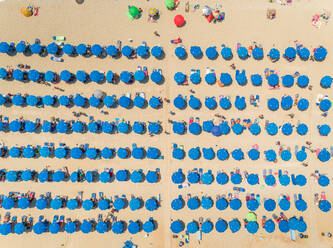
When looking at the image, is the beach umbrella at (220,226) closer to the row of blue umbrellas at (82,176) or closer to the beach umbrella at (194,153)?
the beach umbrella at (194,153)

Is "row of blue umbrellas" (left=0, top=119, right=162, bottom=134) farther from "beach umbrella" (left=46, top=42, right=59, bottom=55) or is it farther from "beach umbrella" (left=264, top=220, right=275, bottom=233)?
"beach umbrella" (left=264, top=220, right=275, bottom=233)

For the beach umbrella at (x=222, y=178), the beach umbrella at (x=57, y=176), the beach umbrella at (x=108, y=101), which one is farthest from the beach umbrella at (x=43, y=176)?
the beach umbrella at (x=222, y=178)

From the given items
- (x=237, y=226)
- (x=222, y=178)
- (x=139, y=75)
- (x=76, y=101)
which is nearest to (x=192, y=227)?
(x=237, y=226)

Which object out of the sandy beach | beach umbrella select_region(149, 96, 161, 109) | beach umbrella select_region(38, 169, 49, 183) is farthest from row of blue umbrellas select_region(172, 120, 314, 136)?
beach umbrella select_region(38, 169, 49, 183)

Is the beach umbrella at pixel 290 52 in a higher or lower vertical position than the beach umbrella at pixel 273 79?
higher

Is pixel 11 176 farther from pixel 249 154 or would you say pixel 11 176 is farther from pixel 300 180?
pixel 300 180

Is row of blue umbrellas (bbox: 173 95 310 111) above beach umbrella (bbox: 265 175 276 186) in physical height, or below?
above
